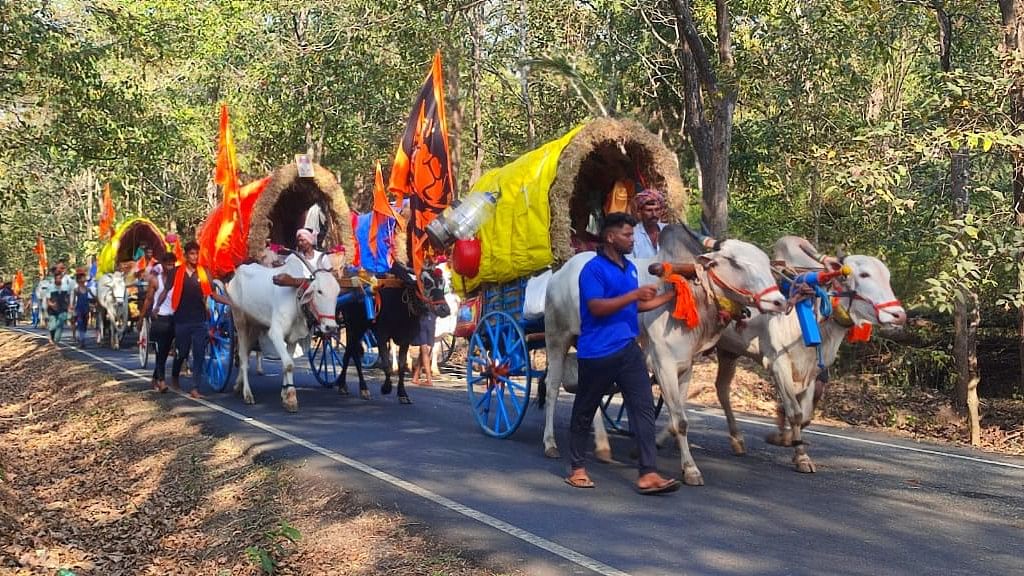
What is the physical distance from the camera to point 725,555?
6.36m

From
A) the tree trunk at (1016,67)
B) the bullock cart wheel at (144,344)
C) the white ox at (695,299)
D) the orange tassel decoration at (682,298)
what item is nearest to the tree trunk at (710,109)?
the tree trunk at (1016,67)

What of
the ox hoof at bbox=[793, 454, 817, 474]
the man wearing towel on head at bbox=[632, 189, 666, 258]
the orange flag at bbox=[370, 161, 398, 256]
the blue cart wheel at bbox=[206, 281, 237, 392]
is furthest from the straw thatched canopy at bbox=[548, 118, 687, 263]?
the blue cart wheel at bbox=[206, 281, 237, 392]

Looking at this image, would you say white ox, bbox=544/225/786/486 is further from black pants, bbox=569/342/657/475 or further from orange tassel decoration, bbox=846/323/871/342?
orange tassel decoration, bbox=846/323/871/342

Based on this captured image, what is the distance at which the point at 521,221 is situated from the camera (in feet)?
33.0

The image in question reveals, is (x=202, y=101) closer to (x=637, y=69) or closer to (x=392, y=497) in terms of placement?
(x=637, y=69)

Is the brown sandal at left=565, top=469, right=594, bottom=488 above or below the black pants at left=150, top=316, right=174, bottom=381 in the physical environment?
below

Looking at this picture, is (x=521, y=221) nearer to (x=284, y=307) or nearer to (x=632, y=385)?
(x=632, y=385)

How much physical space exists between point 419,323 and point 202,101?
762 inches

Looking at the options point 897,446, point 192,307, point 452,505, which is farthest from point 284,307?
point 897,446

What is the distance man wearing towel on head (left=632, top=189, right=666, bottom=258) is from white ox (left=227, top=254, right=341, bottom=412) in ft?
13.6

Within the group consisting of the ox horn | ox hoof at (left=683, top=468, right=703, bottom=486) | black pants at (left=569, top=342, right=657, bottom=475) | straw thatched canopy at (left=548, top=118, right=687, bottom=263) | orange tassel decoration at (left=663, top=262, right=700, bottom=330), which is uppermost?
straw thatched canopy at (left=548, top=118, right=687, bottom=263)

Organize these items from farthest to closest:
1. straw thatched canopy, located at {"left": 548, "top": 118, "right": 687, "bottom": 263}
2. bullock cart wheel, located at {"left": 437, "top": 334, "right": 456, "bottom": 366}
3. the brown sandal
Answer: bullock cart wheel, located at {"left": 437, "top": 334, "right": 456, "bottom": 366} < straw thatched canopy, located at {"left": 548, "top": 118, "right": 687, "bottom": 263} < the brown sandal

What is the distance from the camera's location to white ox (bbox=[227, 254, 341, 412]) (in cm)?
1249

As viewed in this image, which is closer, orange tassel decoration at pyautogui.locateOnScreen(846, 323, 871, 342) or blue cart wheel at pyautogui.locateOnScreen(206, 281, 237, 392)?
orange tassel decoration at pyautogui.locateOnScreen(846, 323, 871, 342)
